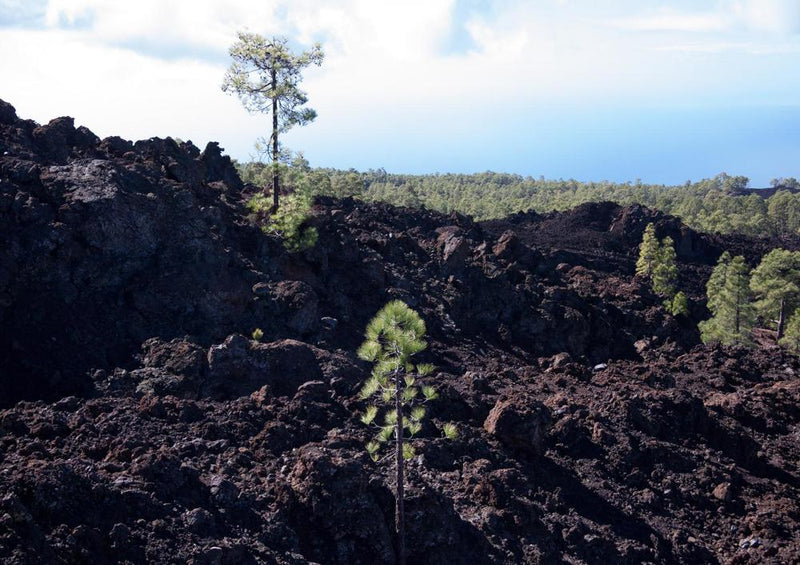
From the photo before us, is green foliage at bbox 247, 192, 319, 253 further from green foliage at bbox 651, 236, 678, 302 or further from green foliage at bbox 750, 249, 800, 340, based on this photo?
green foliage at bbox 750, 249, 800, 340

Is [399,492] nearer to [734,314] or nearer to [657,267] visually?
[734,314]

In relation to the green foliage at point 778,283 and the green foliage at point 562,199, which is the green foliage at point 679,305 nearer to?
the green foliage at point 778,283

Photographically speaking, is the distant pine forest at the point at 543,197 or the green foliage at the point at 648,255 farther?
the distant pine forest at the point at 543,197

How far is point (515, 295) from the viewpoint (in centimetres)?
2459

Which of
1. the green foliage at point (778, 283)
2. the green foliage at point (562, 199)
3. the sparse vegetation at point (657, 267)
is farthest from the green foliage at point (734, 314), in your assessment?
the green foliage at point (562, 199)

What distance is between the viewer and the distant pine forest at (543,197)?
6019 cm

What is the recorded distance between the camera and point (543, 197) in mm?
105312

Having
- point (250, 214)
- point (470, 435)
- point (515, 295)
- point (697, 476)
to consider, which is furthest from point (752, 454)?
point (250, 214)

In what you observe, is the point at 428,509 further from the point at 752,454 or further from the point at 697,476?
the point at 752,454

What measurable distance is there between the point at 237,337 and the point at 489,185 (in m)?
116

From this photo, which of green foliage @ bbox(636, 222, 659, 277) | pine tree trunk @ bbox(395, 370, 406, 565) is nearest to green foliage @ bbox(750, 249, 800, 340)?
green foliage @ bbox(636, 222, 659, 277)

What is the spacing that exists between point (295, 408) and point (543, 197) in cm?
9675

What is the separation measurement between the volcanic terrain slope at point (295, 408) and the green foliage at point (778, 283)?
18576 millimetres

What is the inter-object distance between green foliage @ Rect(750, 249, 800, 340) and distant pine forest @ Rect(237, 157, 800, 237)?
2363 centimetres
